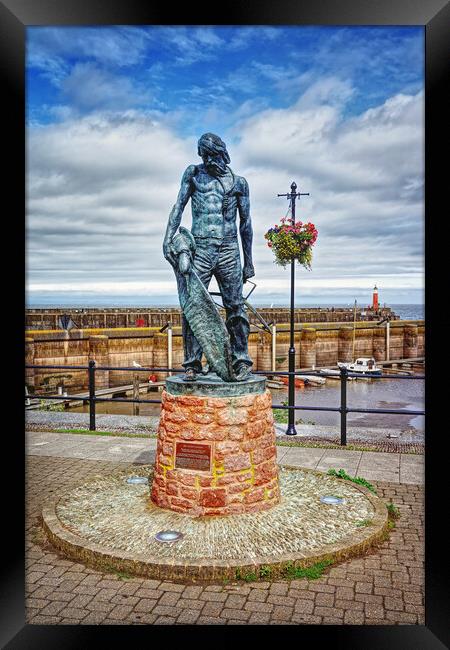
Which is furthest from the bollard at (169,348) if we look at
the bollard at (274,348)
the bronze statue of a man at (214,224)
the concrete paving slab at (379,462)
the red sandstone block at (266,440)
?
the red sandstone block at (266,440)

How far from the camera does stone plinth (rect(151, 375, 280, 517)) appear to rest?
194 inches

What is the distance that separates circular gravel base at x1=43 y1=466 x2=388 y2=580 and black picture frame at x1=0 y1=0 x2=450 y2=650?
910 millimetres

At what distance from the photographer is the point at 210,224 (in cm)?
541

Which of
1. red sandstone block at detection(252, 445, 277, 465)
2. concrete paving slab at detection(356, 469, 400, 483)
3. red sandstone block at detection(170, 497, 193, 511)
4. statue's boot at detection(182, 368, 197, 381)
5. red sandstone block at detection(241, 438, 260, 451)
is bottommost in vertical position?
concrete paving slab at detection(356, 469, 400, 483)

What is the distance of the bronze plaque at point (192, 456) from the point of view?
16.2ft

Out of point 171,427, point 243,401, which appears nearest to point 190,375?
point 171,427

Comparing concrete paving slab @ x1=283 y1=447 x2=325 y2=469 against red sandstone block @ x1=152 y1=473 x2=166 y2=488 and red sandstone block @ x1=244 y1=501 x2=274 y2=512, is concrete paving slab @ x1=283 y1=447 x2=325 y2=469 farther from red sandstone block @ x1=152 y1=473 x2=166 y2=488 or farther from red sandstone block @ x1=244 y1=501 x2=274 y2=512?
red sandstone block @ x1=152 y1=473 x2=166 y2=488

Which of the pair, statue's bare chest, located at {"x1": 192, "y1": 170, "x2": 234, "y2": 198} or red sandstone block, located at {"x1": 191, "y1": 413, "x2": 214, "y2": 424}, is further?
statue's bare chest, located at {"x1": 192, "y1": 170, "x2": 234, "y2": 198}

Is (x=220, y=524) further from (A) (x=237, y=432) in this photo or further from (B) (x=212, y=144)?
(B) (x=212, y=144)

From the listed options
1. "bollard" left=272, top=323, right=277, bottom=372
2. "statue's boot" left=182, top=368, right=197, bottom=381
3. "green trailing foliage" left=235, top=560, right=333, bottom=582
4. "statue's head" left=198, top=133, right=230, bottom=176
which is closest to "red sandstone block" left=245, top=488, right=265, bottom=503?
"green trailing foliage" left=235, top=560, right=333, bottom=582

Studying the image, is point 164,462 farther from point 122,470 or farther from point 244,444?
point 122,470

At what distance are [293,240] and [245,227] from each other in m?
3.36

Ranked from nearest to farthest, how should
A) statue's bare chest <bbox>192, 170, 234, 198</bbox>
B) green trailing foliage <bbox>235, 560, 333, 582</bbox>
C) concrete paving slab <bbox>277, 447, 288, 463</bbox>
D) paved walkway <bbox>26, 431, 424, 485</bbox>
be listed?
green trailing foliage <bbox>235, 560, 333, 582</bbox>
statue's bare chest <bbox>192, 170, 234, 198</bbox>
paved walkway <bbox>26, 431, 424, 485</bbox>
concrete paving slab <bbox>277, 447, 288, 463</bbox>
